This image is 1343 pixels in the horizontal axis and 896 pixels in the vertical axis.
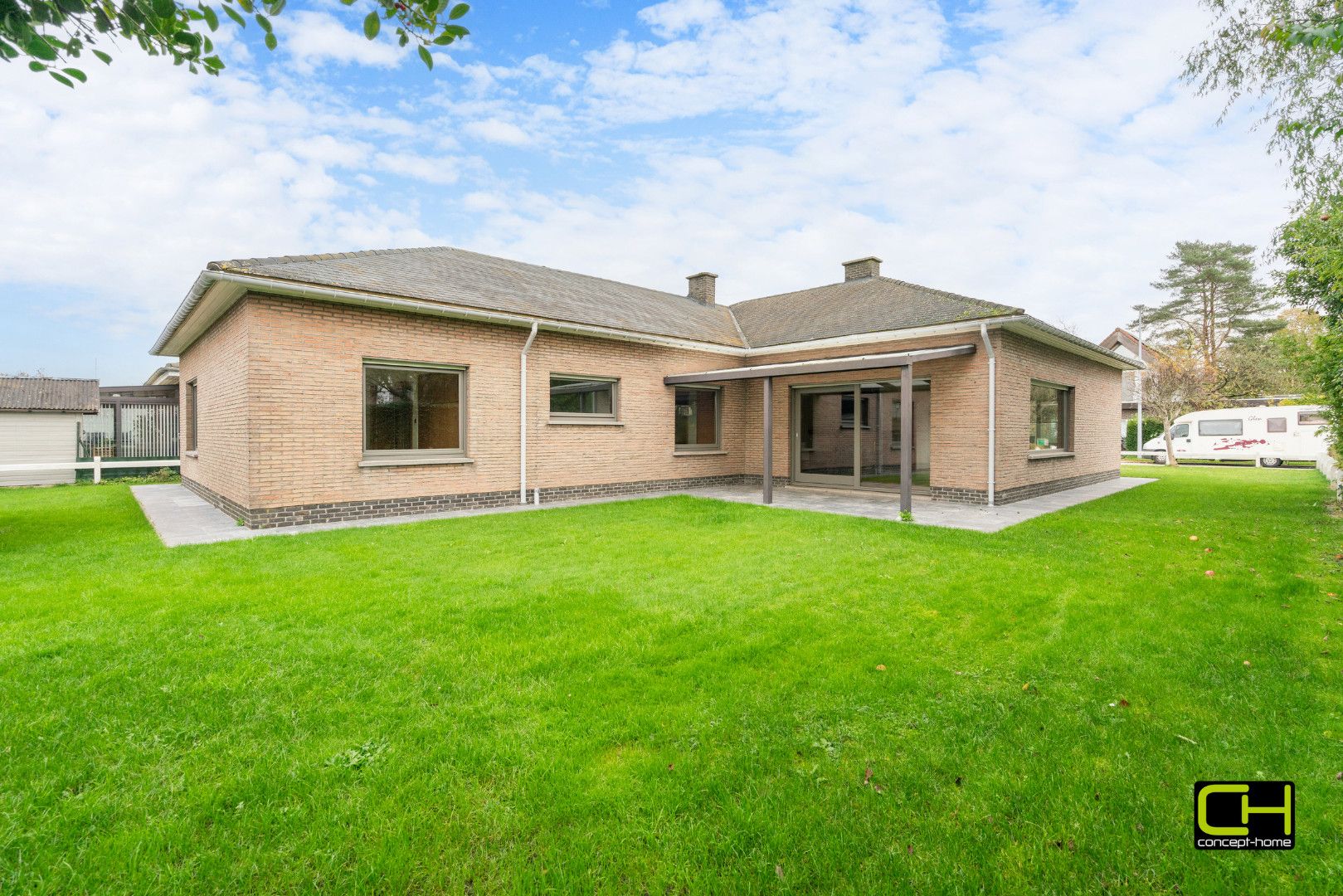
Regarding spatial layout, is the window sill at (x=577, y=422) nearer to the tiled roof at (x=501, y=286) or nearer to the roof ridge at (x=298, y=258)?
the tiled roof at (x=501, y=286)

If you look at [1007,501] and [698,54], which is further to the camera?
[1007,501]

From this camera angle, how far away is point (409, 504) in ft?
30.2

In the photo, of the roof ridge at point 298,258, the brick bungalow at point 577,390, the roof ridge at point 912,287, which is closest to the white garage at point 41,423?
the brick bungalow at point 577,390

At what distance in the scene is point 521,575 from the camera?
535 cm

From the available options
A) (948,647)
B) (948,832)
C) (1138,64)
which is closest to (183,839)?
(948,832)

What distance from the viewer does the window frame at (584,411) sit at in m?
10.9

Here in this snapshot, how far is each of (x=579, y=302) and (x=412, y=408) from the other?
169 inches

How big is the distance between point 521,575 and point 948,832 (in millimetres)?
4061

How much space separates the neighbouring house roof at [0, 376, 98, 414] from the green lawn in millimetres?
11607

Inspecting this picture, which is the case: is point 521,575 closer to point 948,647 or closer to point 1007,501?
point 948,647

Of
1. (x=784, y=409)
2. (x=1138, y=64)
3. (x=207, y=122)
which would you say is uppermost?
(x=1138, y=64)

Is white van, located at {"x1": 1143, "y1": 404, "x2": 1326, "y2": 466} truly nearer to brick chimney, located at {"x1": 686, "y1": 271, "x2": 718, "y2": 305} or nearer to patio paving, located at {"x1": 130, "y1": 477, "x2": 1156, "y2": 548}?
patio paving, located at {"x1": 130, "y1": 477, "x2": 1156, "y2": 548}

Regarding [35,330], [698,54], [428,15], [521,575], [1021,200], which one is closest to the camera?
[428,15]

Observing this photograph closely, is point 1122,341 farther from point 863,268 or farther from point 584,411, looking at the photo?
point 584,411
